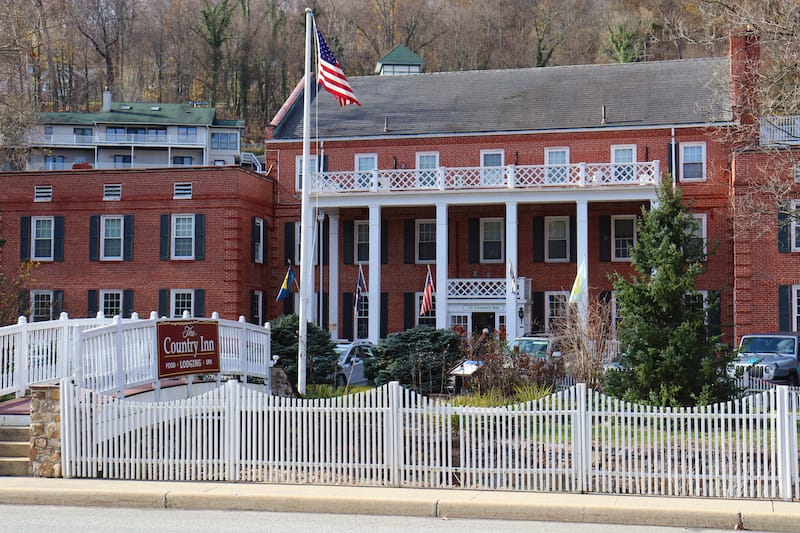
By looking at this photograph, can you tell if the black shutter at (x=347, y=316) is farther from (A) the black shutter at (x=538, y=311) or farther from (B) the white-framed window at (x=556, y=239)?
(B) the white-framed window at (x=556, y=239)

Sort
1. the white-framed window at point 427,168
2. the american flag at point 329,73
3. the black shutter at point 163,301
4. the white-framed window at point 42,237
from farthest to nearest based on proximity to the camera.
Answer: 1. the white-framed window at point 42,237
2. the black shutter at point 163,301
3. the white-framed window at point 427,168
4. the american flag at point 329,73

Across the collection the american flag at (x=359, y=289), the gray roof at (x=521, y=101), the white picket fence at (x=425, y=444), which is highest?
the gray roof at (x=521, y=101)

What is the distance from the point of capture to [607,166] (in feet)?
115

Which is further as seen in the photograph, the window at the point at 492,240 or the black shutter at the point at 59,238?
the window at the point at 492,240

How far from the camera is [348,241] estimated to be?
128ft

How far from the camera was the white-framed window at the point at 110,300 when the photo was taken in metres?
37.1

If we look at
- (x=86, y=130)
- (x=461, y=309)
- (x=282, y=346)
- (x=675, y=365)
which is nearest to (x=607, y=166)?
(x=461, y=309)

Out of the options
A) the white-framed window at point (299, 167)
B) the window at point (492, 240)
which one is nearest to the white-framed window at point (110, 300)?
the white-framed window at point (299, 167)

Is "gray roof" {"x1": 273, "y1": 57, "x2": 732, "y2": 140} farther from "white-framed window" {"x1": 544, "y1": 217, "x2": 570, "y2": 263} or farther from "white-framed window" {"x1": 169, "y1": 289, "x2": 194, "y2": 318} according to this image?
"white-framed window" {"x1": 169, "y1": 289, "x2": 194, "y2": 318}

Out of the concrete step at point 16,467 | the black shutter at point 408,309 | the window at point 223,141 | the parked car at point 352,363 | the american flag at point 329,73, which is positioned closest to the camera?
the concrete step at point 16,467

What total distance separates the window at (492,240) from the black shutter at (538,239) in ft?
4.24

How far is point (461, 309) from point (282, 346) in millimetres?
12209

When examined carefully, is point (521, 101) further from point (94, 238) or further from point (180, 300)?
point (94, 238)

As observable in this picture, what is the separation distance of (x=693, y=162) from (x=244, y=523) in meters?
28.5
